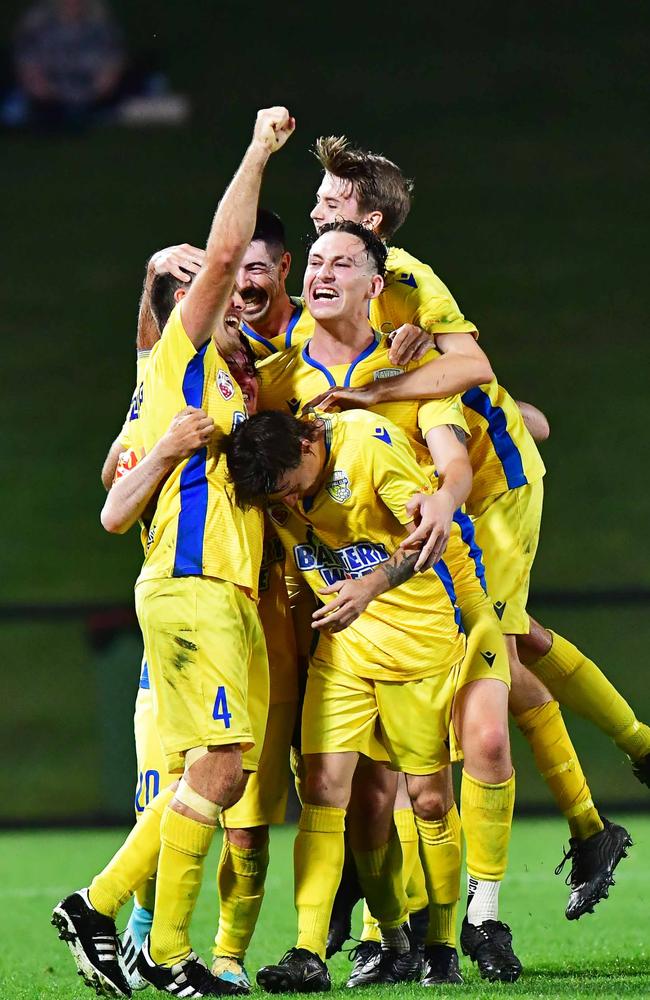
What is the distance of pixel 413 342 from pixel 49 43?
43.2 ft

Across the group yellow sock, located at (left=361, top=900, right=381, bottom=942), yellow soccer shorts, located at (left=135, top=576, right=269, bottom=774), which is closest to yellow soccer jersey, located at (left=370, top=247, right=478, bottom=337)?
yellow soccer shorts, located at (left=135, top=576, right=269, bottom=774)

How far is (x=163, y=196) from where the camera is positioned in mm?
17344

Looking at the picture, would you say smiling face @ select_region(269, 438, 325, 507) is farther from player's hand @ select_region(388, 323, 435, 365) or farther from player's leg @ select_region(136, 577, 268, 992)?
player's hand @ select_region(388, 323, 435, 365)

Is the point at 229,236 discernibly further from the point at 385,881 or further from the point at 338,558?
the point at 385,881

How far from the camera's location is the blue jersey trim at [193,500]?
396 cm

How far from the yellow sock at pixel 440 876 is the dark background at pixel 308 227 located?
23.8 feet

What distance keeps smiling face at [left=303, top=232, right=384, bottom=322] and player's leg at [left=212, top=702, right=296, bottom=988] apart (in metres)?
1.32

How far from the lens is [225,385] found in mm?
4180

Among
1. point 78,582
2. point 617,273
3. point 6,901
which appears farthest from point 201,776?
point 617,273

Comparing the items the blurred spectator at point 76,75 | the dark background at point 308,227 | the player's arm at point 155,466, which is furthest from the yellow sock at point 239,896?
the blurred spectator at point 76,75

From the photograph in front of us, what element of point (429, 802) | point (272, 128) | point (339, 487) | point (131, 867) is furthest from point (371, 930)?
point (272, 128)

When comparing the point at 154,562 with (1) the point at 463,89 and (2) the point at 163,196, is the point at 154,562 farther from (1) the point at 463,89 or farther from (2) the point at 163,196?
(1) the point at 463,89

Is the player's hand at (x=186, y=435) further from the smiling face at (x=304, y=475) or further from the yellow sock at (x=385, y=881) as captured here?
the yellow sock at (x=385, y=881)

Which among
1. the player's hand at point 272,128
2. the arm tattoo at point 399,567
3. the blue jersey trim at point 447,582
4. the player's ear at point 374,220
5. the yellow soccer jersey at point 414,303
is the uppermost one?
the player's hand at point 272,128
